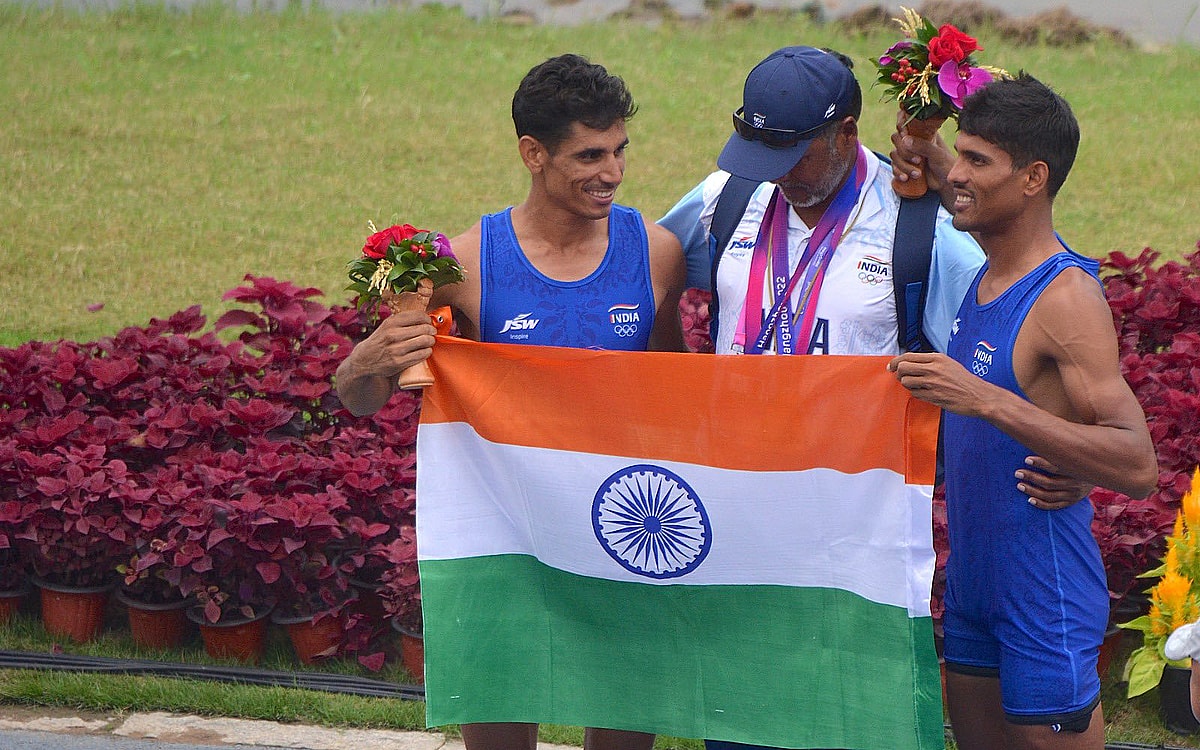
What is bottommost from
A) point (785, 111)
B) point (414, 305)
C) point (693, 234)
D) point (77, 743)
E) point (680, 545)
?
point (77, 743)

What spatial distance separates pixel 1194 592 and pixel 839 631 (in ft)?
2.81

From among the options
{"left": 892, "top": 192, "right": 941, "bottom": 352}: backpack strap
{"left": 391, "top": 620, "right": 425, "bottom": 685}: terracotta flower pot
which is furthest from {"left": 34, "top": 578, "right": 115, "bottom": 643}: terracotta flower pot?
{"left": 892, "top": 192, "right": 941, "bottom": 352}: backpack strap

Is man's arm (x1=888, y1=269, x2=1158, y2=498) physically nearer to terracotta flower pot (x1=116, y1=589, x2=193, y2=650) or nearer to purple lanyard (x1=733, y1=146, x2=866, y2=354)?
purple lanyard (x1=733, y1=146, x2=866, y2=354)

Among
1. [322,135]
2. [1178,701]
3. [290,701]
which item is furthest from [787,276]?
[322,135]

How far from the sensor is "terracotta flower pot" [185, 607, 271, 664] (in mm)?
5387

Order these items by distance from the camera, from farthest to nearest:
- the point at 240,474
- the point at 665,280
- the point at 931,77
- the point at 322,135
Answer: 1. the point at 322,135
2. the point at 240,474
3. the point at 665,280
4. the point at 931,77

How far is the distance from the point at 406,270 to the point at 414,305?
0.39 feet

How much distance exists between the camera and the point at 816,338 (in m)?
3.82

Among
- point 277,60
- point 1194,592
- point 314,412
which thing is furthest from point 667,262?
point 277,60

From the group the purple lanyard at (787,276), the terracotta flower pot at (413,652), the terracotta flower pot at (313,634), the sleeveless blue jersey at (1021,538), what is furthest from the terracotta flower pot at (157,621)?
the sleeveless blue jersey at (1021,538)

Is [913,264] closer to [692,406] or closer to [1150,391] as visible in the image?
[692,406]

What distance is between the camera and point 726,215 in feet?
13.2

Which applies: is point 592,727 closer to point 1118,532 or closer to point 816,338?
point 816,338

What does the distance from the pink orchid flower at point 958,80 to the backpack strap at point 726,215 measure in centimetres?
56
